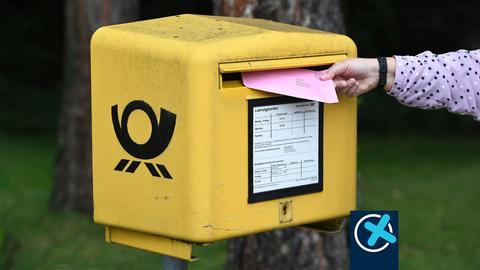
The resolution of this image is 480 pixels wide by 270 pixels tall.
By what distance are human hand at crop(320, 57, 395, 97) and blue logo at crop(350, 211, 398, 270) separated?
0.46m

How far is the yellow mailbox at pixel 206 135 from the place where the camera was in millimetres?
3211

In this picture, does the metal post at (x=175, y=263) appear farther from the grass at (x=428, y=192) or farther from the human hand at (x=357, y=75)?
the grass at (x=428, y=192)

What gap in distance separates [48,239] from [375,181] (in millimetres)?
3105

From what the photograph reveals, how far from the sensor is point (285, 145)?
3.41 metres

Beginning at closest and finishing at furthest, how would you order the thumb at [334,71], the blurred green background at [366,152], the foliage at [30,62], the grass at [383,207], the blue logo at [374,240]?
the blue logo at [374,240] → the thumb at [334,71] → the grass at [383,207] → the blurred green background at [366,152] → the foliage at [30,62]

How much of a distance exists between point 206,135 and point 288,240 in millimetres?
1950

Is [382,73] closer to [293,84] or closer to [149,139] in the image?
[293,84]

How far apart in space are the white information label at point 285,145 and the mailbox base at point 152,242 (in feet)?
0.89

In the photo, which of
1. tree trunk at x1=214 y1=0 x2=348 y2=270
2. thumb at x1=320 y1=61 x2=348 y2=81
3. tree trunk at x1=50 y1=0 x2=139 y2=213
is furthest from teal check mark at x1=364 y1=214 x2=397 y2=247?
tree trunk at x1=50 y1=0 x2=139 y2=213

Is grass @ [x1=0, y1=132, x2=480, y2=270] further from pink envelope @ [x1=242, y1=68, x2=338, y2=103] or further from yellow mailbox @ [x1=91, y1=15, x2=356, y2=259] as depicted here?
pink envelope @ [x1=242, y1=68, x2=338, y2=103]

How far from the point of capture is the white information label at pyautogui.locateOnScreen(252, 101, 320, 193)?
11.0ft

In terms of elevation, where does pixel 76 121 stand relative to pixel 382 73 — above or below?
below

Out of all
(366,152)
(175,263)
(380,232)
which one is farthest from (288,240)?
(366,152)

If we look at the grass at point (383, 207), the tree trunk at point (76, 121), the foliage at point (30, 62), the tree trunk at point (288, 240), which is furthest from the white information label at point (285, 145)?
the foliage at point (30, 62)
